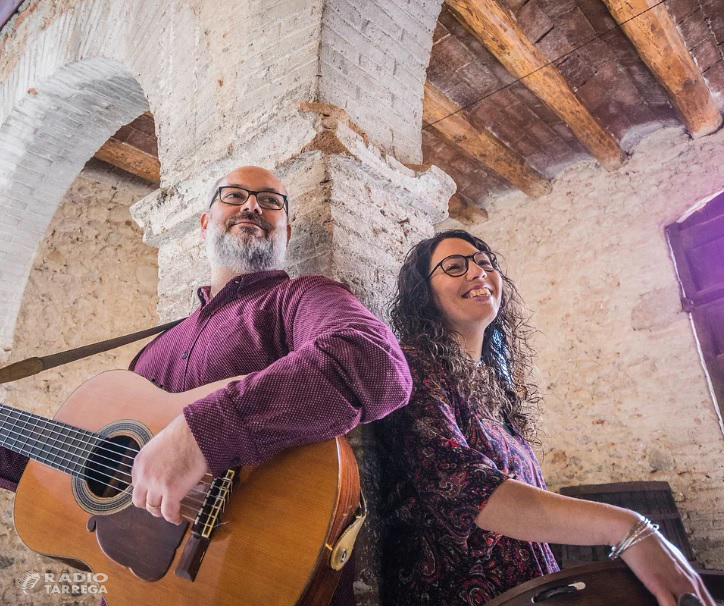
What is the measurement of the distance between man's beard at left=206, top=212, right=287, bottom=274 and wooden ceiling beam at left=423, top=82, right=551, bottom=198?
2651 millimetres

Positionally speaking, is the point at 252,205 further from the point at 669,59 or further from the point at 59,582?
the point at 59,582

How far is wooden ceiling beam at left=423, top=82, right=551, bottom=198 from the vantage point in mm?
4059

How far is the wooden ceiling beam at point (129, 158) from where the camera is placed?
454 centimetres

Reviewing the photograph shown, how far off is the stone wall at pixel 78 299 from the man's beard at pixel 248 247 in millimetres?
3101

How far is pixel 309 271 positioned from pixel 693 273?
143 inches

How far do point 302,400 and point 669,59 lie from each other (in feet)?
12.5

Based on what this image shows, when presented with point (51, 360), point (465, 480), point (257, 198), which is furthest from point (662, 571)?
point (51, 360)

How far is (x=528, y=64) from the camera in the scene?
3537 mm

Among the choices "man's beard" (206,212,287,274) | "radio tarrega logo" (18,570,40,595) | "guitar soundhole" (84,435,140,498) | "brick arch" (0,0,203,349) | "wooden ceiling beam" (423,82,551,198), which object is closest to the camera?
"guitar soundhole" (84,435,140,498)

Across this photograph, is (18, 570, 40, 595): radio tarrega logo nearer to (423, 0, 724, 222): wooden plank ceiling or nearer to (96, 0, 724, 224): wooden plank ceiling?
(96, 0, 724, 224): wooden plank ceiling

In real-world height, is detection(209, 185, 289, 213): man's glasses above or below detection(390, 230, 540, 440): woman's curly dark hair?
above

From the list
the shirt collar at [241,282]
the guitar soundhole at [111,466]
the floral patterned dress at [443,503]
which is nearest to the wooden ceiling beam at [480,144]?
the shirt collar at [241,282]

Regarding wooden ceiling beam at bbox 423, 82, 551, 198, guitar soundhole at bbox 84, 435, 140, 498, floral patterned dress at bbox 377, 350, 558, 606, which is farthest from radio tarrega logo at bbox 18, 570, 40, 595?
wooden ceiling beam at bbox 423, 82, 551, 198

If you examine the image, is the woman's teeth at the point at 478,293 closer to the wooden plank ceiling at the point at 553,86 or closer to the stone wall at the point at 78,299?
the wooden plank ceiling at the point at 553,86
